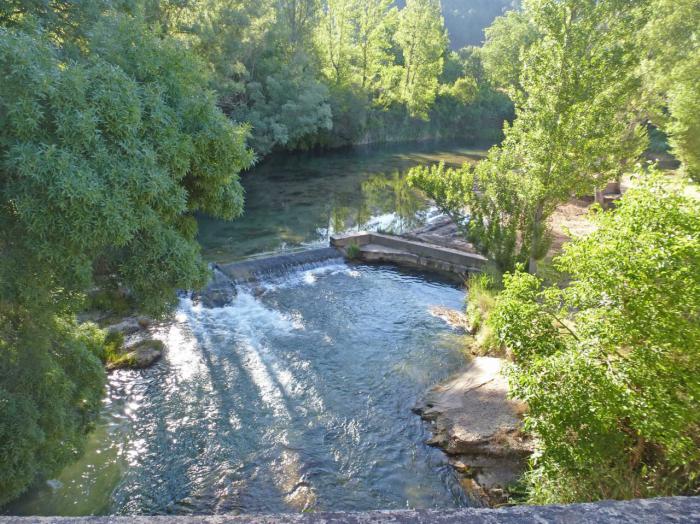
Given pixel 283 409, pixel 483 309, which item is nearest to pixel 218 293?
pixel 283 409

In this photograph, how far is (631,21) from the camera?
11.7 metres

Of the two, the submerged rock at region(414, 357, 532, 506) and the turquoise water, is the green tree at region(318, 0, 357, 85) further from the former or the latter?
the submerged rock at region(414, 357, 532, 506)

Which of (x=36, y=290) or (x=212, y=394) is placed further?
(x=212, y=394)

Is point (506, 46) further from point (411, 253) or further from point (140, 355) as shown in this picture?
point (140, 355)

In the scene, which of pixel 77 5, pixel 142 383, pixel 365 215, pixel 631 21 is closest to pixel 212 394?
pixel 142 383

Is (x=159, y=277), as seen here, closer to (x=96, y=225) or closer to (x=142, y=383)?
(x=96, y=225)

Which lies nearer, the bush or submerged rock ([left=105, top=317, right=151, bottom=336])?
the bush

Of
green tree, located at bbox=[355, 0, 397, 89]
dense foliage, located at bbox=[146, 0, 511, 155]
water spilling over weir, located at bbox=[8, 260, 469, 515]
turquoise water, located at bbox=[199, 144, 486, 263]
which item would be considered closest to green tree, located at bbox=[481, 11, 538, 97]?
dense foliage, located at bbox=[146, 0, 511, 155]

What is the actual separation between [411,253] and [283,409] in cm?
996

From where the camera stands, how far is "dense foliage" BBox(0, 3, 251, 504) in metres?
4.97

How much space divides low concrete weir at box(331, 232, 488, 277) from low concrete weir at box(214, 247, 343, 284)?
0.92 meters

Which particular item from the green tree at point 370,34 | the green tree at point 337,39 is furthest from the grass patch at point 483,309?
the green tree at point 370,34

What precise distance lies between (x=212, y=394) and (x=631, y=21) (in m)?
12.6

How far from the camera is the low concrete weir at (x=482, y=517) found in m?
2.32
